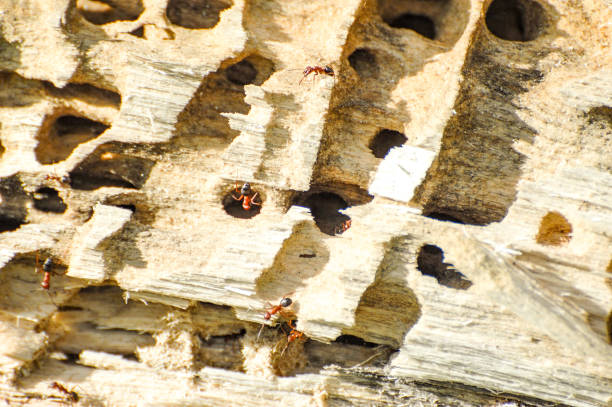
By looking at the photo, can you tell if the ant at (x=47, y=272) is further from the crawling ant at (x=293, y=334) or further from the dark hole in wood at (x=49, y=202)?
the crawling ant at (x=293, y=334)

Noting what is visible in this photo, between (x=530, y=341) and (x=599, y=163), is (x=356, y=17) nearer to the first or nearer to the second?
(x=599, y=163)

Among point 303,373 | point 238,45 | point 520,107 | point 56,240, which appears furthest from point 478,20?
point 56,240

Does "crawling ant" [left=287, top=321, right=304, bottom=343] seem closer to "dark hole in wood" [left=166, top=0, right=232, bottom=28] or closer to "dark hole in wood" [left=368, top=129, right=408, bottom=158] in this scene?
"dark hole in wood" [left=368, top=129, right=408, bottom=158]

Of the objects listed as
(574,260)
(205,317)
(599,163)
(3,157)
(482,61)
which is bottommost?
(205,317)

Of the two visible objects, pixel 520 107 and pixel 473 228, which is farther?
pixel 520 107

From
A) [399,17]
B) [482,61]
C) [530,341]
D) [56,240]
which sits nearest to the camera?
[530,341]

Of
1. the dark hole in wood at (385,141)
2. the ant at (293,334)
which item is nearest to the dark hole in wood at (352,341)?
the ant at (293,334)

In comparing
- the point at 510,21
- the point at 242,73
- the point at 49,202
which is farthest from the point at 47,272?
the point at 510,21

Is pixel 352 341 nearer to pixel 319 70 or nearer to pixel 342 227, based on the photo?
pixel 342 227
